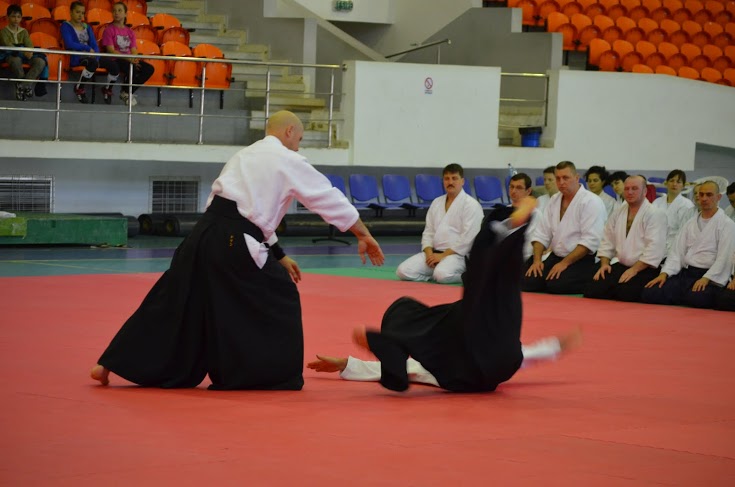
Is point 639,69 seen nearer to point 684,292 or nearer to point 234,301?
point 684,292

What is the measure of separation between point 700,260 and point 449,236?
2.60 m

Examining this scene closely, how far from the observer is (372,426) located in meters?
4.43

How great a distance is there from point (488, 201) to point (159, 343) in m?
12.4

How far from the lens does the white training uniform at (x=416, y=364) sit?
17.9ft

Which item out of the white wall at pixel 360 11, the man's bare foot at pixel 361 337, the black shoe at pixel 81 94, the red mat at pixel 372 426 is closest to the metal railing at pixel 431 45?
the white wall at pixel 360 11

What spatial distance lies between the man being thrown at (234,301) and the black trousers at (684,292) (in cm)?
493

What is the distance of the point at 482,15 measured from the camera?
743 inches

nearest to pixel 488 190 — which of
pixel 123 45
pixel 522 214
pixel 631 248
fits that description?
pixel 123 45

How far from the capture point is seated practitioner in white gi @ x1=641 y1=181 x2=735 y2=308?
9250mm

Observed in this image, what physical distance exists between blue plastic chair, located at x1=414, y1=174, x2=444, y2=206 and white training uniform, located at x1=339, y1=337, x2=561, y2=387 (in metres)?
11.0

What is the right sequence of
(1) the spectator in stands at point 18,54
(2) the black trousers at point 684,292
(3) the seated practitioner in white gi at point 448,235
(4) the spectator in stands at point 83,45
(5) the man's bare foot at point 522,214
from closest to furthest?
(5) the man's bare foot at point 522,214 < (2) the black trousers at point 684,292 < (3) the seated practitioner in white gi at point 448,235 < (1) the spectator in stands at point 18,54 < (4) the spectator in stands at point 83,45

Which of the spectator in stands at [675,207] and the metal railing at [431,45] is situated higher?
the metal railing at [431,45]

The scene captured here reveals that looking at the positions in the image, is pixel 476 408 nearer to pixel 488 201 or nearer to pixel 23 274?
pixel 23 274

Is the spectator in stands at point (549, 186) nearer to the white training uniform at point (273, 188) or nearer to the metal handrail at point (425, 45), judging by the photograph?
the metal handrail at point (425, 45)
